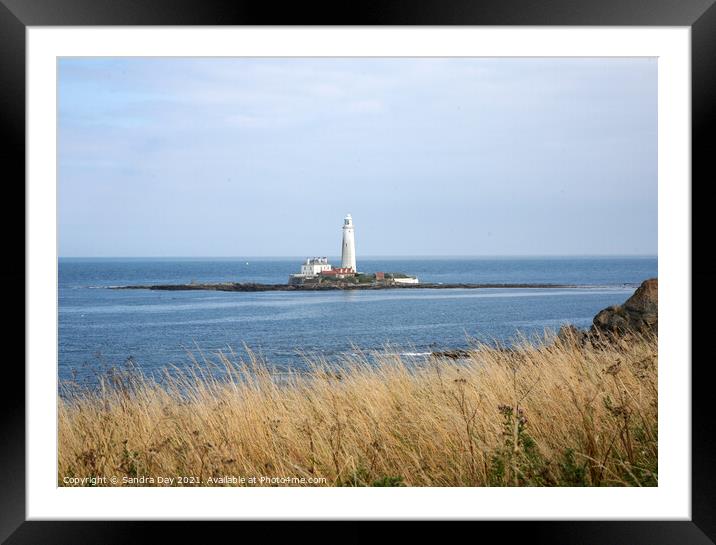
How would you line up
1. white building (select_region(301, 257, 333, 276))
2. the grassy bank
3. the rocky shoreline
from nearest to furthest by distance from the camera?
1. the grassy bank
2. the rocky shoreline
3. white building (select_region(301, 257, 333, 276))

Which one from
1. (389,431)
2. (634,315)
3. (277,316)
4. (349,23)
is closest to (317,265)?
(634,315)

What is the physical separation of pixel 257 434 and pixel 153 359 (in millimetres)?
9215

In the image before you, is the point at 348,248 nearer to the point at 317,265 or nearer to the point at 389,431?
the point at 317,265

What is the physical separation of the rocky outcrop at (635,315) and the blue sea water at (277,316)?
5.14 metres

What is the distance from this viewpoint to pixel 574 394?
126 inches

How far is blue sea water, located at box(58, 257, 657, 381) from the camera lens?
1255 centimetres

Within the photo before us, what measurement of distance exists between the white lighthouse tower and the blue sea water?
0.31 m

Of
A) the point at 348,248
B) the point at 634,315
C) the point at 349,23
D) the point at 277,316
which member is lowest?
the point at 277,316

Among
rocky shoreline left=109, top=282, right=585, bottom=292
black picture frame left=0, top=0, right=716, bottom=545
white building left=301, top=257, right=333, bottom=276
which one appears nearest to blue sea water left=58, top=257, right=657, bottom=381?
rocky shoreline left=109, top=282, right=585, bottom=292

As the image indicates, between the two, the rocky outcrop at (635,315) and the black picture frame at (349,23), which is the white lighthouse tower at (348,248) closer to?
the rocky outcrop at (635,315)

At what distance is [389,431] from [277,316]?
16.9 meters

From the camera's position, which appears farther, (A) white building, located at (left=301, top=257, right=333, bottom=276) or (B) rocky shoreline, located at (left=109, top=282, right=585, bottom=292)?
(A) white building, located at (left=301, top=257, right=333, bottom=276)

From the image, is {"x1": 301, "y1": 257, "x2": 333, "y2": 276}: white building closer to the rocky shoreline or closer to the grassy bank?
the rocky shoreline

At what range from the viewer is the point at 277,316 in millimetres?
19750
